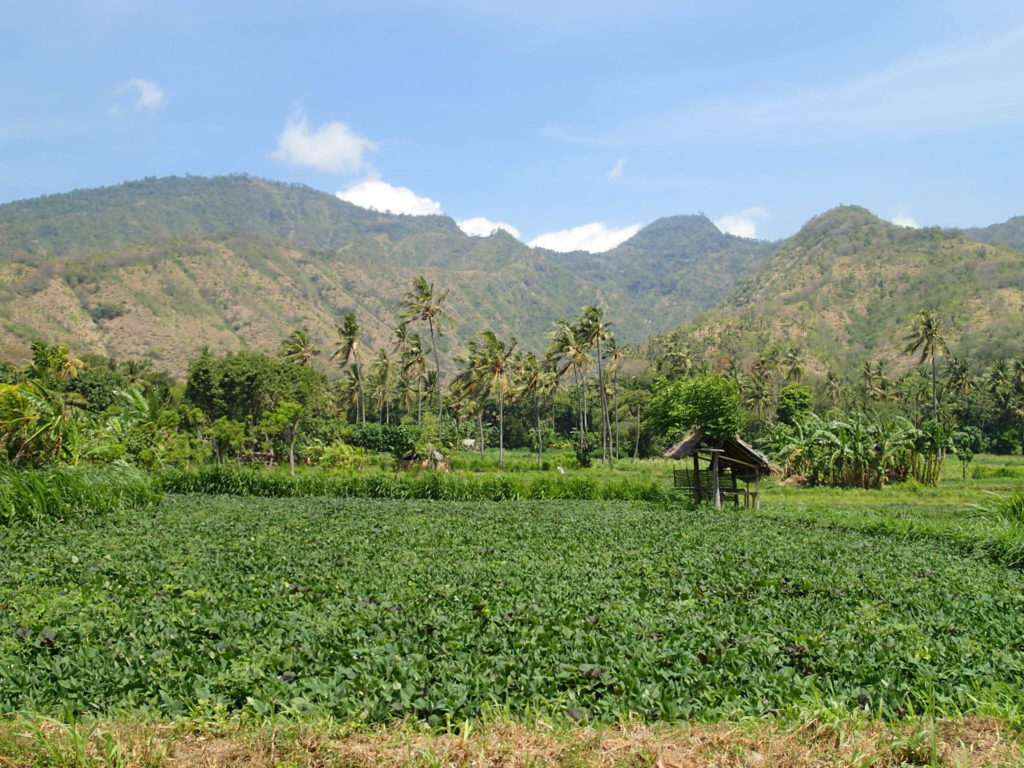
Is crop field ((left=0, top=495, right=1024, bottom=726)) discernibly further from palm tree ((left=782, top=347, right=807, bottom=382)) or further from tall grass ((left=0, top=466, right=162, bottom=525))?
palm tree ((left=782, top=347, right=807, bottom=382))

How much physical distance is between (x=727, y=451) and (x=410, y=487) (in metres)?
10.9

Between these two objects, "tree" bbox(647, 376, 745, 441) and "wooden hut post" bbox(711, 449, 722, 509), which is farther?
"wooden hut post" bbox(711, 449, 722, 509)

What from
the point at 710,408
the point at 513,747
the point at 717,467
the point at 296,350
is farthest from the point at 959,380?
the point at 513,747

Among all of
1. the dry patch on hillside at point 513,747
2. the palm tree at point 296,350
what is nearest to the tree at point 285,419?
the palm tree at point 296,350

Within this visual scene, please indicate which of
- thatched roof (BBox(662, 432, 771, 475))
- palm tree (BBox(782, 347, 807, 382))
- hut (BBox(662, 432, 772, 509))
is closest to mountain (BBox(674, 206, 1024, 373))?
palm tree (BBox(782, 347, 807, 382))

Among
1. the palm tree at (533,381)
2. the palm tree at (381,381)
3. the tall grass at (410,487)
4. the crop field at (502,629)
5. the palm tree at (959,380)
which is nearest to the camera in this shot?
the crop field at (502,629)

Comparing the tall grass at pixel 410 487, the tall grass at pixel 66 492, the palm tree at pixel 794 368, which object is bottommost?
the tall grass at pixel 410 487

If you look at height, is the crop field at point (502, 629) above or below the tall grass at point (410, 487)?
above

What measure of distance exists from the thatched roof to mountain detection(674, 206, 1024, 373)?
85.3m

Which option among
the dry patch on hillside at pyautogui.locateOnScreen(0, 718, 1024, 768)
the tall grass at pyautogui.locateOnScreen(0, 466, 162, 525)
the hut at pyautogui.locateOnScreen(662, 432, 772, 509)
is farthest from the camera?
the hut at pyautogui.locateOnScreen(662, 432, 772, 509)

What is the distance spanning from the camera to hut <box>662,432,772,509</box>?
70.7 ft

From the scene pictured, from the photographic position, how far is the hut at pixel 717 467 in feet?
70.7

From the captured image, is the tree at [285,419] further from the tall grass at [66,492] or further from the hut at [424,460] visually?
the tall grass at [66,492]

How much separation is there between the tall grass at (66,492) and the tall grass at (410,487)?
5.36 m
